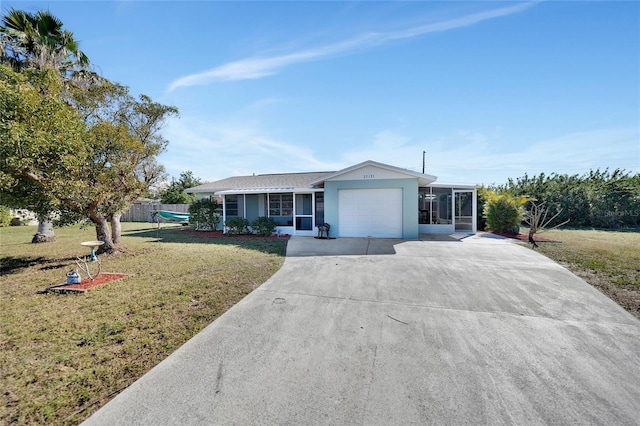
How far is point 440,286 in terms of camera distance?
571cm

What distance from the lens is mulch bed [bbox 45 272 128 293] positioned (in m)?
5.50

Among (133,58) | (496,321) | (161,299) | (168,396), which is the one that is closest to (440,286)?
(496,321)

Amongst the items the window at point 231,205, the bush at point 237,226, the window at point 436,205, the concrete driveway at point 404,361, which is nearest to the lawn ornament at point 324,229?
the bush at point 237,226

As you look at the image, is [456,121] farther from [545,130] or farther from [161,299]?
[161,299]

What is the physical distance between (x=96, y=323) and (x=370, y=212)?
33.8 ft

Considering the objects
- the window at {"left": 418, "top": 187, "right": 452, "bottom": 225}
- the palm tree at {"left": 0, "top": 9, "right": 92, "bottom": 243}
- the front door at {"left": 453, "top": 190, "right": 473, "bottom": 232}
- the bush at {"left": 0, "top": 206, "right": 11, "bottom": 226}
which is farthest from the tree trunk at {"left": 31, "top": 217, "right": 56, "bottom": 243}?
the front door at {"left": 453, "top": 190, "right": 473, "bottom": 232}

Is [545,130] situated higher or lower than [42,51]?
lower

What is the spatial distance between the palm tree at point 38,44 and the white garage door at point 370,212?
11.5 metres

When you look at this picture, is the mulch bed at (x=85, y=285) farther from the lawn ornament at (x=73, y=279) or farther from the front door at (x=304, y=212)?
the front door at (x=304, y=212)

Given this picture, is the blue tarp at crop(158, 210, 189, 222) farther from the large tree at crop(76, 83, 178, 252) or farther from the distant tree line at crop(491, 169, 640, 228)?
the distant tree line at crop(491, 169, 640, 228)

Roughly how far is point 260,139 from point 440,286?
1428 cm

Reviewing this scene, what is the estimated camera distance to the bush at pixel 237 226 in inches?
559

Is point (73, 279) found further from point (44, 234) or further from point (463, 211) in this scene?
point (463, 211)

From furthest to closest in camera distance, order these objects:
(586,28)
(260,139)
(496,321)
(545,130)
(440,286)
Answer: (260,139)
(545,130)
(586,28)
(440,286)
(496,321)
